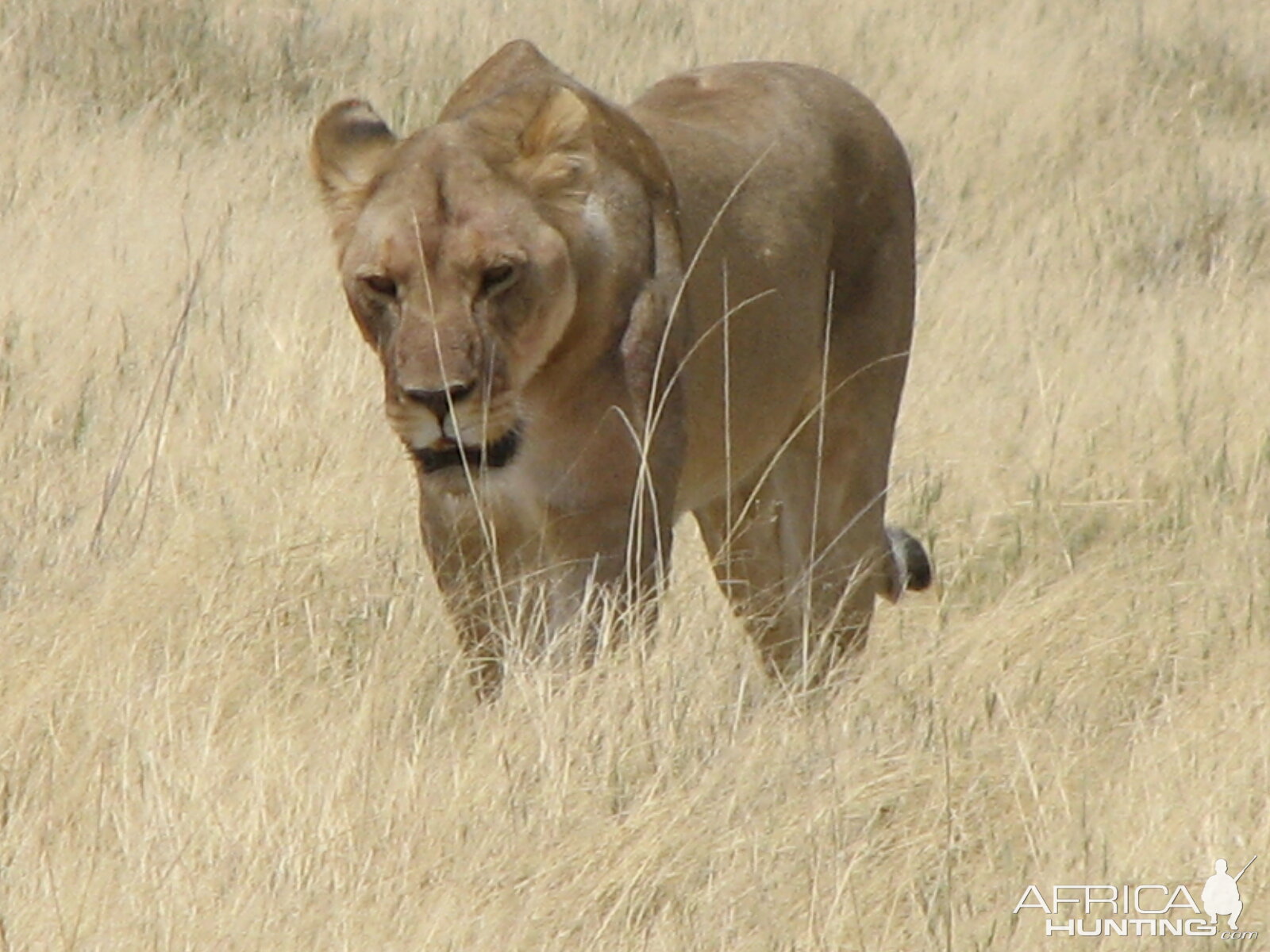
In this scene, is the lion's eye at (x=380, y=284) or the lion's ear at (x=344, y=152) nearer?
the lion's eye at (x=380, y=284)

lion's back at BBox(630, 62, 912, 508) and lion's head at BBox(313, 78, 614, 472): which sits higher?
lion's head at BBox(313, 78, 614, 472)

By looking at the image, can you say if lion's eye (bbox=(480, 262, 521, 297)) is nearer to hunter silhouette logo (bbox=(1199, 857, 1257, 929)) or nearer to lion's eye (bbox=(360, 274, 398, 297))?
lion's eye (bbox=(360, 274, 398, 297))

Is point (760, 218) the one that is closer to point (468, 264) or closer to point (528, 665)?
point (468, 264)

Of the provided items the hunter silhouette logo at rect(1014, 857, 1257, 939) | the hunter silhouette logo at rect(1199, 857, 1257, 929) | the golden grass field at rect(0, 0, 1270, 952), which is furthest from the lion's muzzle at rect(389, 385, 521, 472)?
the hunter silhouette logo at rect(1199, 857, 1257, 929)

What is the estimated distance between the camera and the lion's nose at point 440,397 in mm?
3881

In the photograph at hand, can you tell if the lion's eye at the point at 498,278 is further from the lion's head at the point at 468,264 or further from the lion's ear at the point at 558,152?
the lion's ear at the point at 558,152

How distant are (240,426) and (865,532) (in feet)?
4.67

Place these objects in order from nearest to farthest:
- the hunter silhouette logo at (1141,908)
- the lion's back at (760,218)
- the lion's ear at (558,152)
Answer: the hunter silhouette logo at (1141,908), the lion's ear at (558,152), the lion's back at (760,218)

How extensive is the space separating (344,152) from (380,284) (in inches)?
18.6

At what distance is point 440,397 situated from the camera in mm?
3895

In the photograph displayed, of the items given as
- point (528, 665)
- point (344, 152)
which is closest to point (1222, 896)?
point (528, 665)

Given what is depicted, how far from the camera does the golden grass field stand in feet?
10.8

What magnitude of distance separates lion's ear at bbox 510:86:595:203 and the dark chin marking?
436 mm

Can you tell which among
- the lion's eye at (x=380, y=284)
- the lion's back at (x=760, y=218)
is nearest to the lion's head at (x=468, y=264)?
the lion's eye at (x=380, y=284)
